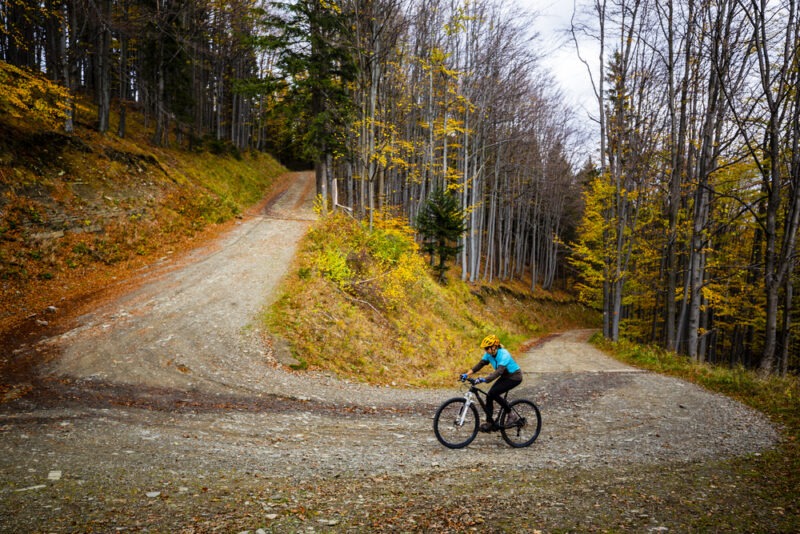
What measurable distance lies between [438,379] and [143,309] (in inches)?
327

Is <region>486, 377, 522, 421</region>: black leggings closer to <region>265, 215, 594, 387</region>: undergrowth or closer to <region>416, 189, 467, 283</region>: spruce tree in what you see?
<region>265, 215, 594, 387</region>: undergrowth

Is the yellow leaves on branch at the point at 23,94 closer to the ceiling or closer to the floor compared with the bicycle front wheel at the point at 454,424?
closer to the ceiling

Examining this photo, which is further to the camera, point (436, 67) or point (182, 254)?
point (436, 67)

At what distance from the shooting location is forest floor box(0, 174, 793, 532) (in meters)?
4.02

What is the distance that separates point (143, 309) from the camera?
427 inches

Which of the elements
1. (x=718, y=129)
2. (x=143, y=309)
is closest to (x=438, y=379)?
(x=143, y=309)

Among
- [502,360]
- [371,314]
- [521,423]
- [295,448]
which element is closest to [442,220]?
[371,314]

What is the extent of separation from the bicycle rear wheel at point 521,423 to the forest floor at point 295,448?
21cm

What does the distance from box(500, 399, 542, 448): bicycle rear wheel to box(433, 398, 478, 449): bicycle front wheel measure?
52cm

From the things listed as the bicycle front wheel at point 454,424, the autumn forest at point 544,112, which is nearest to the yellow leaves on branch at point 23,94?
the autumn forest at point 544,112

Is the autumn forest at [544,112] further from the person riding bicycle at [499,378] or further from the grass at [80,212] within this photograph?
the person riding bicycle at [499,378]

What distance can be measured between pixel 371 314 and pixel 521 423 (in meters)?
7.34

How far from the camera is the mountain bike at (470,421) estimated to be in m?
6.26

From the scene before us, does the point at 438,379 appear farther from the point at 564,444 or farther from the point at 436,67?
the point at 436,67
